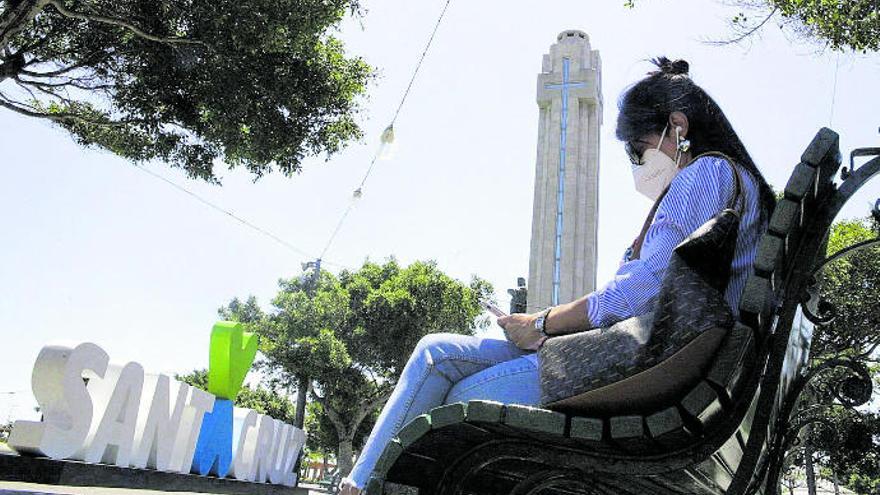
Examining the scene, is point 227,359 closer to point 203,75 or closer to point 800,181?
point 203,75

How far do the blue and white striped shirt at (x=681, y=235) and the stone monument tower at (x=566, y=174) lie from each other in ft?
108

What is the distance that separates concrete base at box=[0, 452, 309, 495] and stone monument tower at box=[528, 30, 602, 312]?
25560 mm

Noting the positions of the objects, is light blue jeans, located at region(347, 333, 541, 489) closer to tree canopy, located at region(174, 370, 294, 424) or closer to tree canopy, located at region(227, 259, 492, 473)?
tree canopy, located at region(227, 259, 492, 473)

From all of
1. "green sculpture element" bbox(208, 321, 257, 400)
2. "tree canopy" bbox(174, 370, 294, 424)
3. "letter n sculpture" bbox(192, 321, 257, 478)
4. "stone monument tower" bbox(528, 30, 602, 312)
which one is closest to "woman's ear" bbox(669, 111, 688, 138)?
"letter n sculpture" bbox(192, 321, 257, 478)

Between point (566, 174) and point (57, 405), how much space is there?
33874 mm

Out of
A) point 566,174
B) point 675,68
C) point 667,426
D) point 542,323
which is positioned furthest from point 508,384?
point 566,174

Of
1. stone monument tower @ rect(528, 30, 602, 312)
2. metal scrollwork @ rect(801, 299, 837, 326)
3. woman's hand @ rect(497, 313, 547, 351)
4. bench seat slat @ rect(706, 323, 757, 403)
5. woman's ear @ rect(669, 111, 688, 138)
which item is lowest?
bench seat slat @ rect(706, 323, 757, 403)

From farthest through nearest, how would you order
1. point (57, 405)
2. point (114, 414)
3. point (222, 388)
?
point (222, 388) < point (114, 414) < point (57, 405)

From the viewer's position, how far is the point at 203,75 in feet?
26.1

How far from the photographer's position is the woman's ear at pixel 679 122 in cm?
161

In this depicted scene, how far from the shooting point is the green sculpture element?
36.9 ft

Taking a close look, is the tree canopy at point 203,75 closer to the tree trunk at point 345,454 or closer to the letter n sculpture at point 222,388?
the letter n sculpture at point 222,388

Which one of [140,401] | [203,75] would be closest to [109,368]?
[140,401]

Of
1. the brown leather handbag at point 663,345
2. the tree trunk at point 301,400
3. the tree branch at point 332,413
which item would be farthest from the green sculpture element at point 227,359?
the tree branch at point 332,413
